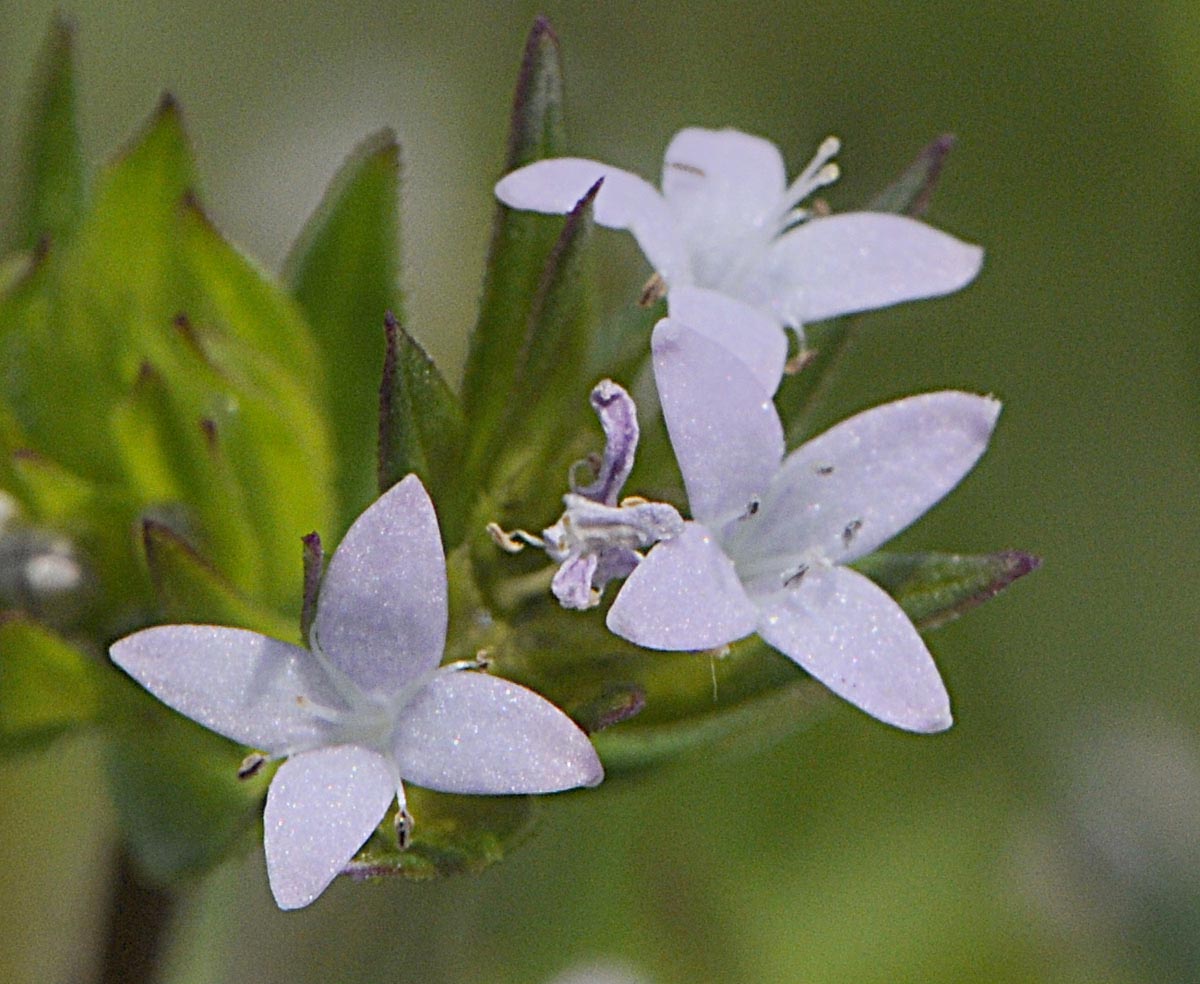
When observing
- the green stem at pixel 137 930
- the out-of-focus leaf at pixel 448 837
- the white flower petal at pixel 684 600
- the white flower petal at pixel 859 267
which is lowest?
the green stem at pixel 137 930

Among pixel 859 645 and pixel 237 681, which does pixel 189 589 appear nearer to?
pixel 237 681

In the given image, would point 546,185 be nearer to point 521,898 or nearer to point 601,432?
point 601,432

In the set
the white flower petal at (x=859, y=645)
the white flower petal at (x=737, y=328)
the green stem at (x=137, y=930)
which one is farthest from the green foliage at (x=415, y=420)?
the green stem at (x=137, y=930)

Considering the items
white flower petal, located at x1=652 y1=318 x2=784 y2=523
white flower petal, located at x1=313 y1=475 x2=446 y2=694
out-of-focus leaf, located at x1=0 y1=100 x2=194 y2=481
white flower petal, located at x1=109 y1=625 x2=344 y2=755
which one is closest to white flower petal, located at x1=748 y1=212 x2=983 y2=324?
white flower petal, located at x1=652 y1=318 x2=784 y2=523

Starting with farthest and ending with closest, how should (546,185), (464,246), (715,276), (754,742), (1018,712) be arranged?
(464,246), (1018,712), (754,742), (715,276), (546,185)

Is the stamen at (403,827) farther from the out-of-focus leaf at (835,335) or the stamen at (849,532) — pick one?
the out-of-focus leaf at (835,335)

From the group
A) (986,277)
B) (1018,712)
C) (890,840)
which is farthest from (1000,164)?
(890,840)

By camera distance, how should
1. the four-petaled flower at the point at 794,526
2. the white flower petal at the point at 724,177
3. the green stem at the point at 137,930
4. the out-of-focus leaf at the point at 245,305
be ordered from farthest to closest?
1. the green stem at the point at 137,930
2. the out-of-focus leaf at the point at 245,305
3. the white flower petal at the point at 724,177
4. the four-petaled flower at the point at 794,526
